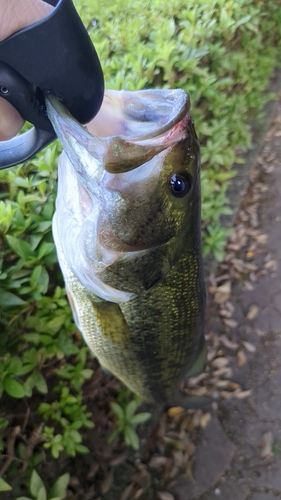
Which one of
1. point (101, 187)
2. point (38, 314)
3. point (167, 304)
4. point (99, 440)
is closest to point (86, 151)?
point (101, 187)

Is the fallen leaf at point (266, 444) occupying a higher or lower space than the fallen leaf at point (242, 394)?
lower

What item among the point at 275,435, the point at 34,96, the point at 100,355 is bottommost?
the point at 275,435

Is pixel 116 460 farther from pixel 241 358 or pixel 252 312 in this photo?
pixel 252 312

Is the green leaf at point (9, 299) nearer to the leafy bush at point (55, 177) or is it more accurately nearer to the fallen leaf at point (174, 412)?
the leafy bush at point (55, 177)

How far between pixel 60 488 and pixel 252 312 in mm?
1865

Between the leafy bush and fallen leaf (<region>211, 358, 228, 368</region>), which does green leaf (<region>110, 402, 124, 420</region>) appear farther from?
fallen leaf (<region>211, 358, 228, 368</region>)

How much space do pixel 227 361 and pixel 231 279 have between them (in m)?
0.66

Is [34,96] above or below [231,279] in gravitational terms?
above

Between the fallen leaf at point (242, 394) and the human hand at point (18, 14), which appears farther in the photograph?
the fallen leaf at point (242, 394)

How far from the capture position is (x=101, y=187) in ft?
3.43

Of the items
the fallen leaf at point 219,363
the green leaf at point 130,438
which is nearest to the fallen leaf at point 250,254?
the fallen leaf at point 219,363

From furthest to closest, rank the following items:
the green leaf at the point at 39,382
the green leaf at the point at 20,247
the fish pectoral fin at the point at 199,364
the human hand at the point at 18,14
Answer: the fish pectoral fin at the point at 199,364 → the green leaf at the point at 39,382 → the green leaf at the point at 20,247 → the human hand at the point at 18,14

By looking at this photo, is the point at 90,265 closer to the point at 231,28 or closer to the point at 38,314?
the point at 38,314

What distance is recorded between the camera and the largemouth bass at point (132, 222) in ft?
3.26
